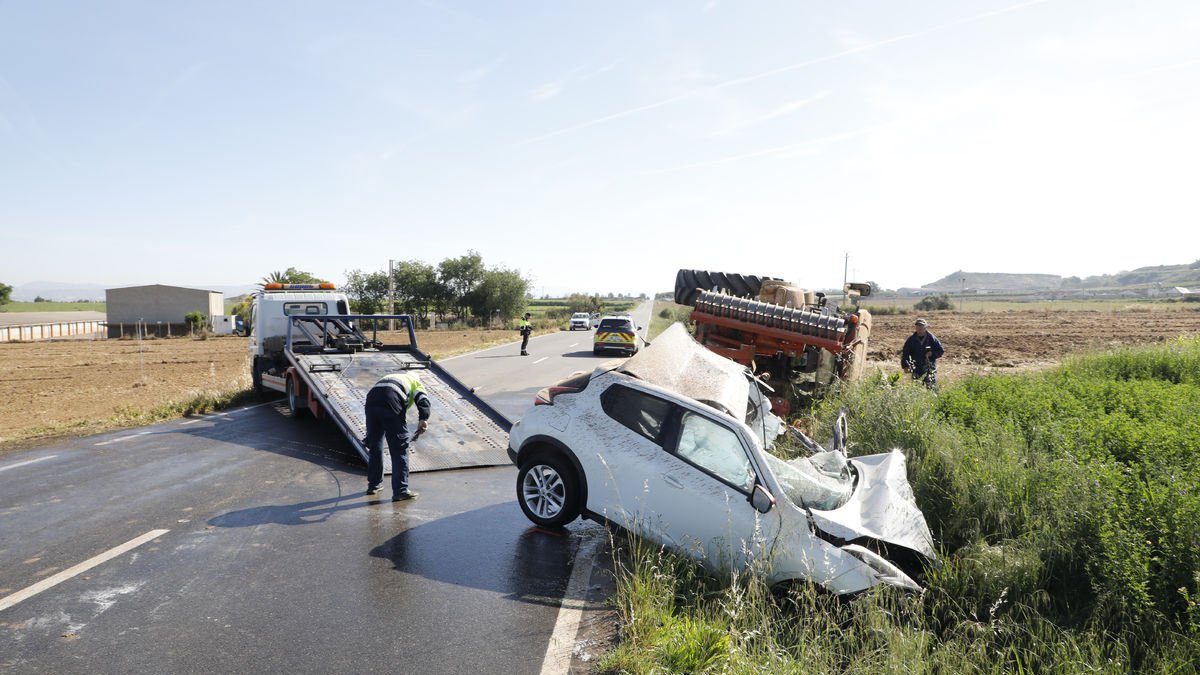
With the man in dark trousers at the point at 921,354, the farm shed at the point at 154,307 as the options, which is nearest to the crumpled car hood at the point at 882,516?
the man in dark trousers at the point at 921,354

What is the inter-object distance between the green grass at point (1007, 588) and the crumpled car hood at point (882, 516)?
28cm

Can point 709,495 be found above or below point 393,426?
below

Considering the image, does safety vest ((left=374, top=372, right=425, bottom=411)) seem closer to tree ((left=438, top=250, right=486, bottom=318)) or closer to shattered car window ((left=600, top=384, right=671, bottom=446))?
shattered car window ((left=600, top=384, right=671, bottom=446))

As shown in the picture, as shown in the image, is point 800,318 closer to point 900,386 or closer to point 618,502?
point 900,386

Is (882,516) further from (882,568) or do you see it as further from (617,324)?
(617,324)

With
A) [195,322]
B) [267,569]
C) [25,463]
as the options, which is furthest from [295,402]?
[195,322]

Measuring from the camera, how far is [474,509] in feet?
23.8

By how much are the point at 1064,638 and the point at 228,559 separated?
591 cm

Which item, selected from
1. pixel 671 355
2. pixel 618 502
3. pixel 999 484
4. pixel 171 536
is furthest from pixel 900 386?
pixel 171 536

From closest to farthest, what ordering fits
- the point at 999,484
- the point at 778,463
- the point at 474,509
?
the point at 778,463 < the point at 999,484 < the point at 474,509

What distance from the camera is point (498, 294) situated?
78250mm

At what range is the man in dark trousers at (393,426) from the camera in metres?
7.52

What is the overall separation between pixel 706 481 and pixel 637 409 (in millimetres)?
925

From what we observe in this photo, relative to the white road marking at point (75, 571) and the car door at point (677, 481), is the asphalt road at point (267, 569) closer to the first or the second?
the white road marking at point (75, 571)
